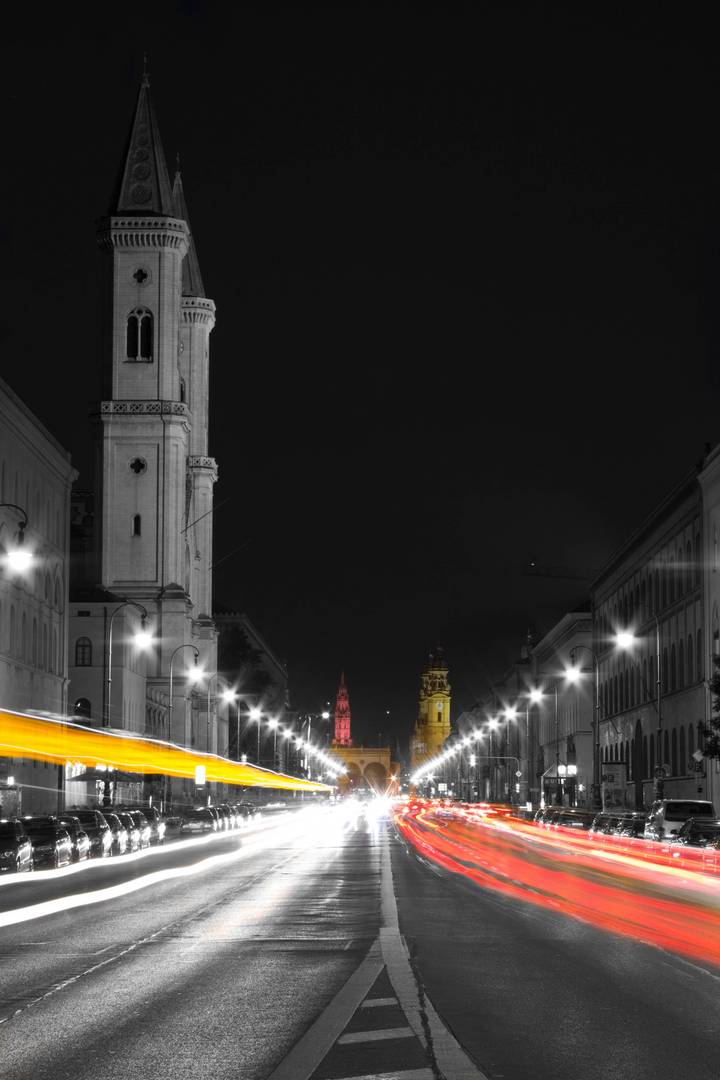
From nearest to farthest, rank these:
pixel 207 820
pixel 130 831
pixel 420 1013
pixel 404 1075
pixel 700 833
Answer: pixel 404 1075
pixel 420 1013
pixel 700 833
pixel 130 831
pixel 207 820

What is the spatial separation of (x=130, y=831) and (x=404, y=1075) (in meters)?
40.9

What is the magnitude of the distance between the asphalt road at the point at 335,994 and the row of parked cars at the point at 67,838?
8.96 m

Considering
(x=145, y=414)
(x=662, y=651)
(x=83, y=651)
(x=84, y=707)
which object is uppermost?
(x=145, y=414)

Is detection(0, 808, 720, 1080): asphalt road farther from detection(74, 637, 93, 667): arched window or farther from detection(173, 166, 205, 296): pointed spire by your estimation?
detection(173, 166, 205, 296): pointed spire

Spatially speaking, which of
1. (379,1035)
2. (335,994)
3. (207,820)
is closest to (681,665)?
(207,820)

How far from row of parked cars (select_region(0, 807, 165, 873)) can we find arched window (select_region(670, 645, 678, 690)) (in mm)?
38759

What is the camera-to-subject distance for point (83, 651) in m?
114

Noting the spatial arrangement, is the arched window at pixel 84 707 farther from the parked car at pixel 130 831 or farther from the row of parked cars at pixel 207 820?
the parked car at pixel 130 831

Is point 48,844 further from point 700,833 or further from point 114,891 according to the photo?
point 700,833

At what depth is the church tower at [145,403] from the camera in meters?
125

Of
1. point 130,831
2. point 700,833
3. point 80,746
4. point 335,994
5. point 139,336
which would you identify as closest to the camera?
point 335,994

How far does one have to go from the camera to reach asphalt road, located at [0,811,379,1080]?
11422 millimetres

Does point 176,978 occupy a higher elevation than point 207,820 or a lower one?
higher

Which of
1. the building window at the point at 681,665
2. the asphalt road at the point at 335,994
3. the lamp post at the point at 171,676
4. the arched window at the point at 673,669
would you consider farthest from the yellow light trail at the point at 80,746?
the asphalt road at the point at 335,994
